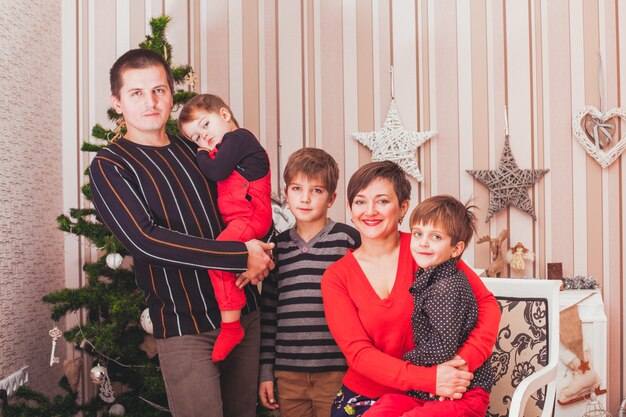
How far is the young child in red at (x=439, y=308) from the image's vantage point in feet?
4.75

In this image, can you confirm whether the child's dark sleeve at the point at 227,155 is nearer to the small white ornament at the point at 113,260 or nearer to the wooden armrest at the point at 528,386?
the small white ornament at the point at 113,260

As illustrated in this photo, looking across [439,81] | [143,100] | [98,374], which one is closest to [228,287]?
[143,100]

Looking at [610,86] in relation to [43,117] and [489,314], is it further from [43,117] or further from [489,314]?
[43,117]

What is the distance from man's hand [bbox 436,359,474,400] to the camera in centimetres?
143

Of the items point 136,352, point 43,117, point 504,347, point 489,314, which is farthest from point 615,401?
point 43,117

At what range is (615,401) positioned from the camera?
3.04 meters

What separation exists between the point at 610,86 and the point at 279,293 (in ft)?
7.66

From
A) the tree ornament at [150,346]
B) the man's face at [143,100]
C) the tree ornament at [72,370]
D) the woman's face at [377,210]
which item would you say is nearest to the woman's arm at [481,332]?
the woman's face at [377,210]

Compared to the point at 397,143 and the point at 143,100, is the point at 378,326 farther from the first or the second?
the point at 397,143

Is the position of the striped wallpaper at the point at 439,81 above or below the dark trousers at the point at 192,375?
above

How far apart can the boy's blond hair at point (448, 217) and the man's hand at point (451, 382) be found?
34 centimetres

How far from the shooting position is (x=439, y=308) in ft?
4.77

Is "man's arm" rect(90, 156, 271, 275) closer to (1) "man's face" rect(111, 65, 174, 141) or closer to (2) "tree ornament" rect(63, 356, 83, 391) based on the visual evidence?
(1) "man's face" rect(111, 65, 174, 141)

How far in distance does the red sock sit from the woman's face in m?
0.47
